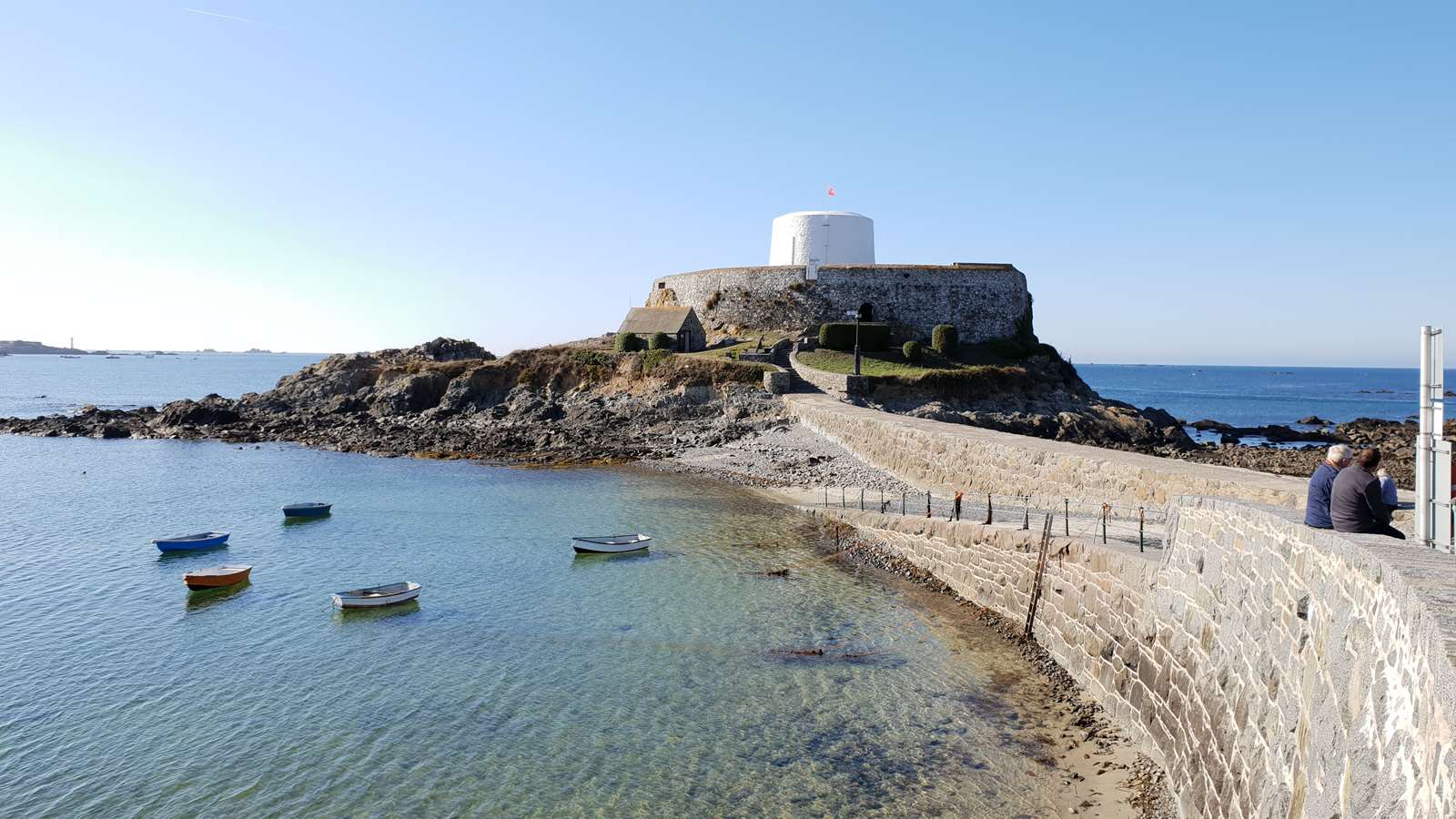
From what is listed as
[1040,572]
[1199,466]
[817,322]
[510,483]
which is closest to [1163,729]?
[1040,572]

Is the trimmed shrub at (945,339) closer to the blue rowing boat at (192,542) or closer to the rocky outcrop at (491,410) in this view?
the rocky outcrop at (491,410)

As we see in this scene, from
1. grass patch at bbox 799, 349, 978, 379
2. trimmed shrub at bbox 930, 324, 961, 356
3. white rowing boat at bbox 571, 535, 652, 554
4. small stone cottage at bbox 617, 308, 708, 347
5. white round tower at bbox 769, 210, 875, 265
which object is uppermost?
white round tower at bbox 769, 210, 875, 265

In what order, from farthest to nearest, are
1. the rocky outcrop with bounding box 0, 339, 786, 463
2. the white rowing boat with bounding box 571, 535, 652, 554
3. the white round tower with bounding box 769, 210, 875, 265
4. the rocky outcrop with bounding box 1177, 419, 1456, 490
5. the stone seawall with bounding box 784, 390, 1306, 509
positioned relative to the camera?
the white round tower with bounding box 769, 210, 875, 265 < the rocky outcrop with bounding box 0, 339, 786, 463 < the rocky outcrop with bounding box 1177, 419, 1456, 490 < the white rowing boat with bounding box 571, 535, 652, 554 < the stone seawall with bounding box 784, 390, 1306, 509

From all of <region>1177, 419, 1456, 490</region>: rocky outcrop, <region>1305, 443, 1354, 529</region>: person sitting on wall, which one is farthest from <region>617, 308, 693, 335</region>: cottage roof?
<region>1305, 443, 1354, 529</region>: person sitting on wall

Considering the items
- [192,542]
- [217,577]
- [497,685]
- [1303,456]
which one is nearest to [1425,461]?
[497,685]

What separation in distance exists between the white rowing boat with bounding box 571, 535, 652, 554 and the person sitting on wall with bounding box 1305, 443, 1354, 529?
16771 millimetres

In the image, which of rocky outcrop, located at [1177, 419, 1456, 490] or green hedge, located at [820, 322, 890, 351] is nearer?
rocky outcrop, located at [1177, 419, 1456, 490]

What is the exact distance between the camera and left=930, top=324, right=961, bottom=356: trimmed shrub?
46.7 metres

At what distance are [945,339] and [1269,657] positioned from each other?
4076 cm

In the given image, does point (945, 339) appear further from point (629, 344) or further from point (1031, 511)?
point (1031, 511)

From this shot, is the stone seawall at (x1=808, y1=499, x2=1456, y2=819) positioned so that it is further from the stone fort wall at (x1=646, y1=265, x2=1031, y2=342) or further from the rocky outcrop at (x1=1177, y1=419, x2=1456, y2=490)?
the stone fort wall at (x1=646, y1=265, x2=1031, y2=342)

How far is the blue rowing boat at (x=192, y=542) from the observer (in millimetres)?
23484

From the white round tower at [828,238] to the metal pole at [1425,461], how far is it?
50795 millimetres

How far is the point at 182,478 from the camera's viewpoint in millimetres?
36969
